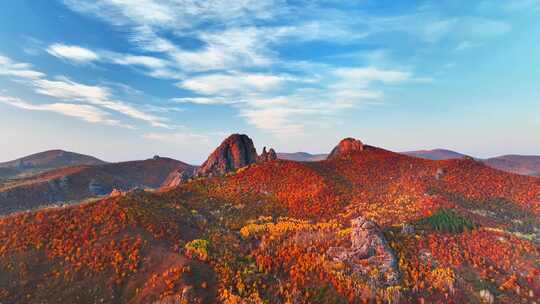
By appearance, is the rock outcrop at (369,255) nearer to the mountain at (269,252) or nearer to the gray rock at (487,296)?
the mountain at (269,252)

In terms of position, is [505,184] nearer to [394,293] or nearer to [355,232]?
[355,232]

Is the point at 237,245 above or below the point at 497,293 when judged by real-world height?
above

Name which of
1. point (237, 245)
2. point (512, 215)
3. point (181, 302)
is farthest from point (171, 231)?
point (512, 215)

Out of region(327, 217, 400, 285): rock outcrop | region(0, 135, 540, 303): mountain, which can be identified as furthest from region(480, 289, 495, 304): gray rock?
region(327, 217, 400, 285): rock outcrop

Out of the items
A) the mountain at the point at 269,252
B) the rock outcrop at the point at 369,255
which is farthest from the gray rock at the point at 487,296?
the rock outcrop at the point at 369,255

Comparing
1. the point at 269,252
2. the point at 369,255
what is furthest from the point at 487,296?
the point at 269,252

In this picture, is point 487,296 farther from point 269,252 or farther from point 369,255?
point 269,252
